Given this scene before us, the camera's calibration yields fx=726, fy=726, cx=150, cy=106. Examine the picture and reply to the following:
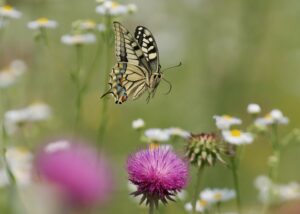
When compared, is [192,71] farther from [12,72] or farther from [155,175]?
[155,175]

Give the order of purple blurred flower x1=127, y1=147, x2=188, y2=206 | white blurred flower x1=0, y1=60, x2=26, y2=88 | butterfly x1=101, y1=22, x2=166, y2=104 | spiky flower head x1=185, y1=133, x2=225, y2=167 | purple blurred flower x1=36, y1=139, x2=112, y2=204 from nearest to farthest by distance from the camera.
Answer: purple blurred flower x1=36, y1=139, x2=112, y2=204 < purple blurred flower x1=127, y1=147, x2=188, y2=206 < spiky flower head x1=185, y1=133, x2=225, y2=167 < butterfly x1=101, y1=22, x2=166, y2=104 < white blurred flower x1=0, y1=60, x2=26, y2=88

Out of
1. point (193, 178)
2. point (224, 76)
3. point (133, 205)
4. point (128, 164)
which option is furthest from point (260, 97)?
point (128, 164)

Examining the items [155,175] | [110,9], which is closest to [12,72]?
[110,9]

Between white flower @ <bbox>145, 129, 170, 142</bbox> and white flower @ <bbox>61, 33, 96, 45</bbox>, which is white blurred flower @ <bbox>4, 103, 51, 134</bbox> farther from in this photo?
white flower @ <bbox>145, 129, 170, 142</bbox>

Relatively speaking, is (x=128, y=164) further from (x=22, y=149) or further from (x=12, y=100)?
(x=12, y=100)

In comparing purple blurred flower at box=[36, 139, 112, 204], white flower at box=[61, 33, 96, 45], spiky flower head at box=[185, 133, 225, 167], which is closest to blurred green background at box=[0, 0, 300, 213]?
white flower at box=[61, 33, 96, 45]

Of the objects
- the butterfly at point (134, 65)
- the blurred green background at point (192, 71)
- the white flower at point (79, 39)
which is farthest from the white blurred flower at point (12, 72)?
the butterfly at point (134, 65)

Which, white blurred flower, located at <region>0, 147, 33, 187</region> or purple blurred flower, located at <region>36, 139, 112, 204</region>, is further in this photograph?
white blurred flower, located at <region>0, 147, 33, 187</region>
